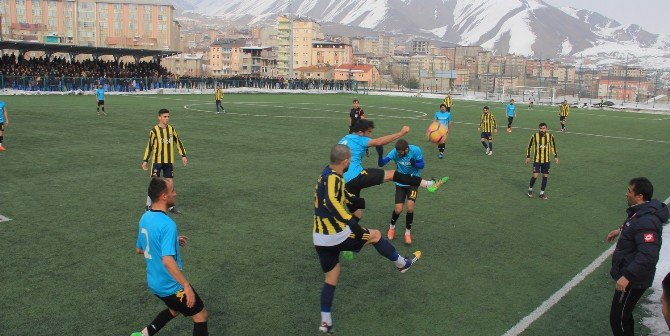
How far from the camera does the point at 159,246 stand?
501cm

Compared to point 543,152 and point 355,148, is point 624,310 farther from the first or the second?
point 543,152

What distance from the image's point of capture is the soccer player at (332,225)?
603 cm

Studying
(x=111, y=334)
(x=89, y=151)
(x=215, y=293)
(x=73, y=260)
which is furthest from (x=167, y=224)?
(x=89, y=151)

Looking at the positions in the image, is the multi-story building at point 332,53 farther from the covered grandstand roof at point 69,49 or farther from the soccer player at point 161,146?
the soccer player at point 161,146

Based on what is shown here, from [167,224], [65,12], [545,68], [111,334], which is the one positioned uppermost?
[65,12]

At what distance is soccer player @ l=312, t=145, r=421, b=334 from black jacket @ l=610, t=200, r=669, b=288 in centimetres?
275

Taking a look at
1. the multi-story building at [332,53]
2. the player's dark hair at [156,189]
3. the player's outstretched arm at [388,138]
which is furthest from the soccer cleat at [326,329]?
the multi-story building at [332,53]

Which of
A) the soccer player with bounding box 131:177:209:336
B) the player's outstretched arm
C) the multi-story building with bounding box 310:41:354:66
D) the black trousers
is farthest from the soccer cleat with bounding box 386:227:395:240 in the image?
the multi-story building with bounding box 310:41:354:66

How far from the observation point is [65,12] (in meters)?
103

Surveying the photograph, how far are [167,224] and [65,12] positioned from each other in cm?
11474

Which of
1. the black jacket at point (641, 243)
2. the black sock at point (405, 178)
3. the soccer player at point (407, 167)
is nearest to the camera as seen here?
the black jacket at point (641, 243)

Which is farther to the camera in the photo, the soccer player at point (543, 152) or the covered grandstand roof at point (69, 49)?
the covered grandstand roof at point (69, 49)

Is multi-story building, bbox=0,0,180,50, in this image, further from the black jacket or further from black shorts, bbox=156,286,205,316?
the black jacket

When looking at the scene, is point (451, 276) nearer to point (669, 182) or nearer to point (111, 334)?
point (111, 334)
